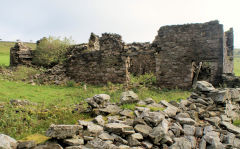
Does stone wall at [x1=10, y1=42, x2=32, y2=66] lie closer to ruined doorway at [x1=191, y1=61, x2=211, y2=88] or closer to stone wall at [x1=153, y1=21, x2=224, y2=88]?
stone wall at [x1=153, y1=21, x2=224, y2=88]

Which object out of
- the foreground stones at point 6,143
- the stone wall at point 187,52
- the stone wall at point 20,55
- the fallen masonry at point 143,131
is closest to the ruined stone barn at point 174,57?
the stone wall at point 187,52

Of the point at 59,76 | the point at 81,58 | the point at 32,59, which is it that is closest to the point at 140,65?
the point at 81,58

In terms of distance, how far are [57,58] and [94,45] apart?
164 inches

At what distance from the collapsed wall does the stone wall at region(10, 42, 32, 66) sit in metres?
14.6

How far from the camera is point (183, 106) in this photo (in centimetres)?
567

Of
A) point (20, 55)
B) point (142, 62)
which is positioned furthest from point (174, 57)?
point (20, 55)

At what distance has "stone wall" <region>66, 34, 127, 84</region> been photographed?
45.3 ft

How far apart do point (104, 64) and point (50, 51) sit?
26.5ft

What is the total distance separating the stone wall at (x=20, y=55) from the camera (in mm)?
19812

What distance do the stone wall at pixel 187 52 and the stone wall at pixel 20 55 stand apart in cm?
1458

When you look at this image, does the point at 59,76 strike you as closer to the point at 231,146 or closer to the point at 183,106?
the point at 183,106

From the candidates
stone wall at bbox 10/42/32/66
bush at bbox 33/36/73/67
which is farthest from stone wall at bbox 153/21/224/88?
stone wall at bbox 10/42/32/66

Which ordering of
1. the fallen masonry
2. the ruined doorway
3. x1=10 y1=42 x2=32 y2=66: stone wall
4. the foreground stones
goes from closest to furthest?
the foreground stones, the fallen masonry, the ruined doorway, x1=10 y1=42 x2=32 y2=66: stone wall

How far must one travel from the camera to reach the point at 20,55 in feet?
65.0
